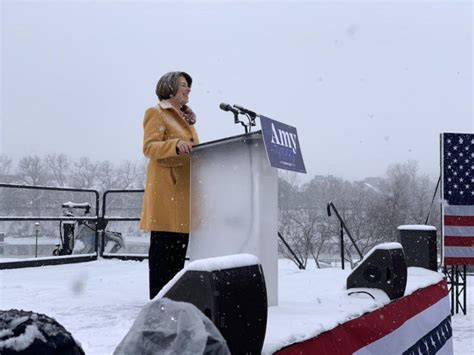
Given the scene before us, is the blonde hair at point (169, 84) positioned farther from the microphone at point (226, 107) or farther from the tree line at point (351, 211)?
the tree line at point (351, 211)

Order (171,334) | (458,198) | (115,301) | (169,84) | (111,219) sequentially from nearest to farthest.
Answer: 1. (171,334)
2. (169,84)
3. (115,301)
4. (111,219)
5. (458,198)

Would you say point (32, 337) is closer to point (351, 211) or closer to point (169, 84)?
point (169, 84)

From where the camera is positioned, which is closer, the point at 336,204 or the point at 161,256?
the point at 161,256

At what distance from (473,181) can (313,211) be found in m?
66.6

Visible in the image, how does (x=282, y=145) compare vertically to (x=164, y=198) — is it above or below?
above

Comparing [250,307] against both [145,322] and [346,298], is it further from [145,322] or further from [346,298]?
[346,298]

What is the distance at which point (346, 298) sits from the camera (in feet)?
9.30

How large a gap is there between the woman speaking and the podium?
17 centimetres

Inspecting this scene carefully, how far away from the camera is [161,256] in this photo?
2.79 metres

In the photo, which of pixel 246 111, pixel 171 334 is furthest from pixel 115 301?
pixel 171 334

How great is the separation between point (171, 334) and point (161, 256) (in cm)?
165

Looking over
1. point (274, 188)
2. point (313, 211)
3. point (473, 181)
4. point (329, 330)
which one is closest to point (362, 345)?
point (329, 330)

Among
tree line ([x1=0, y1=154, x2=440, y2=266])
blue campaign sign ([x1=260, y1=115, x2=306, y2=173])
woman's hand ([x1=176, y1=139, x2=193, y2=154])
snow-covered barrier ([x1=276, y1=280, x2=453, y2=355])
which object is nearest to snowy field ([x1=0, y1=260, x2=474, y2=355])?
snow-covered barrier ([x1=276, y1=280, x2=453, y2=355])

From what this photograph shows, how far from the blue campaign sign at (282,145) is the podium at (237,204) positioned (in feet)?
0.24
